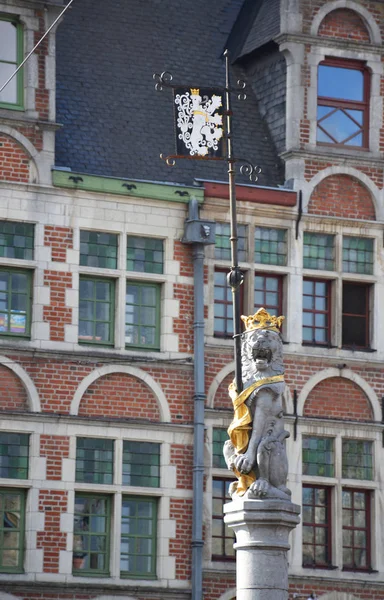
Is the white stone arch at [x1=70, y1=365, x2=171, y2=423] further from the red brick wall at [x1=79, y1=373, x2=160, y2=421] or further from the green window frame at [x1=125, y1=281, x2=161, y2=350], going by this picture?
the green window frame at [x1=125, y1=281, x2=161, y2=350]

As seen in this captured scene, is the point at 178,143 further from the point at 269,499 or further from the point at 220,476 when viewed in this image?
the point at 269,499

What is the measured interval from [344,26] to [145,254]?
17.8 feet

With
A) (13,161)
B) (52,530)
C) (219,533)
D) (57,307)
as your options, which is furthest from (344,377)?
(13,161)

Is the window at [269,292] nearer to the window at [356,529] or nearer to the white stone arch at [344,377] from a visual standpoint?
the white stone arch at [344,377]

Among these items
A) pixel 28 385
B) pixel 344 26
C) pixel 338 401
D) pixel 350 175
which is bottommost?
pixel 28 385

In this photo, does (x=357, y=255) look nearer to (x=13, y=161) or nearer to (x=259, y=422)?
(x=13, y=161)

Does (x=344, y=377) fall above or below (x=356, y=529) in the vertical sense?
above

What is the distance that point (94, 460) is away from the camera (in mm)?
29484

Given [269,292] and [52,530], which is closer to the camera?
[52,530]

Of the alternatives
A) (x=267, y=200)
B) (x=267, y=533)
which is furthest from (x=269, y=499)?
(x=267, y=200)

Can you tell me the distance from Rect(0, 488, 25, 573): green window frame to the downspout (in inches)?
106

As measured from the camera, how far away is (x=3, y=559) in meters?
28.7

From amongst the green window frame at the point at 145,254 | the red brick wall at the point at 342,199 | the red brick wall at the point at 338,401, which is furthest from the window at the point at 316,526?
the red brick wall at the point at 342,199

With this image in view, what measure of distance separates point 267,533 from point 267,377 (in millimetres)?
1760
